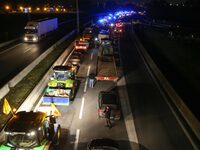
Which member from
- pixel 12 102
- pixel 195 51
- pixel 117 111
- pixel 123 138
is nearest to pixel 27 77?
pixel 12 102

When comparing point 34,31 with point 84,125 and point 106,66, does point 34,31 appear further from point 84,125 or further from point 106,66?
point 84,125

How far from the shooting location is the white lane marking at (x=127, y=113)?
17.6m

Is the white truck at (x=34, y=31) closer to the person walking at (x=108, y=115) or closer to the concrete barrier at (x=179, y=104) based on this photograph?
the concrete barrier at (x=179, y=104)

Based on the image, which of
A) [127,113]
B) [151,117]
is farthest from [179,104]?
[127,113]

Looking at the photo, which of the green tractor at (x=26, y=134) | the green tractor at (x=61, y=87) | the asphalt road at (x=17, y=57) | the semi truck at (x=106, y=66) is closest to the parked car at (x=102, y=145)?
the green tractor at (x=26, y=134)

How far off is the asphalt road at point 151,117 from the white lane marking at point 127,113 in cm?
30

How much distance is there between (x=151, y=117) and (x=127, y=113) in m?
1.77

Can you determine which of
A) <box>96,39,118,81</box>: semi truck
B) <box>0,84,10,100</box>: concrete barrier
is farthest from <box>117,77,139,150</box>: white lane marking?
<box>0,84,10,100</box>: concrete barrier

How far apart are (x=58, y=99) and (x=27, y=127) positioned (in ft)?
30.7

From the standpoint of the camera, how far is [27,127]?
1245 cm

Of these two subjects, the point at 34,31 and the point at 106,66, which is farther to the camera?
the point at 34,31

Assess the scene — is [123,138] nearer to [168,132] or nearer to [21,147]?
[168,132]

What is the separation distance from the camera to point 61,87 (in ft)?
76.5

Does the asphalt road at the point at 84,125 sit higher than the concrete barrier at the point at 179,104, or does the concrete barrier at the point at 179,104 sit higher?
the concrete barrier at the point at 179,104
